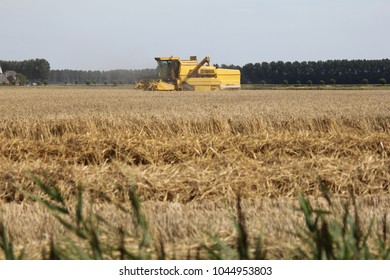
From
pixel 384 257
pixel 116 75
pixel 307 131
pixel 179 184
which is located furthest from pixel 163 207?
pixel 116 75

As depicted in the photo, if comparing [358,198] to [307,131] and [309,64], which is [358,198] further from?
[309,64]

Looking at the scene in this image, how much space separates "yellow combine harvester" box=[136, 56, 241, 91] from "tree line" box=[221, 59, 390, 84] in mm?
44892

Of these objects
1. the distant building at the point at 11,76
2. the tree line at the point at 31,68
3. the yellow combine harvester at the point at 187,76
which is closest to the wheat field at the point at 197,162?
the yellow combine harvester at the point at 187,76

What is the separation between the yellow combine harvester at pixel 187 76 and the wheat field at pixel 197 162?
23.3m

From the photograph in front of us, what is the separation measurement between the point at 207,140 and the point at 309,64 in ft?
261

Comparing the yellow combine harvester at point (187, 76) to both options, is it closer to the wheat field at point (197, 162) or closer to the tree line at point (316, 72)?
the wheat field at point (197, 162)

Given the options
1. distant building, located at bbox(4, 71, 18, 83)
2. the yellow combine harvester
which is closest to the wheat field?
the yellow combine harvester

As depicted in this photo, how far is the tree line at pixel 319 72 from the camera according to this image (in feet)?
280

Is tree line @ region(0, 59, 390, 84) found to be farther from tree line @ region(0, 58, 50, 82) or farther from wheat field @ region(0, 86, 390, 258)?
wheat field @ region(0, 86, 390, 258)

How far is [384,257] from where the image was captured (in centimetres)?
263

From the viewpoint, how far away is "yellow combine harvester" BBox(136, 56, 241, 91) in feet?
127

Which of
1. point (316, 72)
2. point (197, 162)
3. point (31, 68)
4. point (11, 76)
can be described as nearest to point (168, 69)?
point (197, 162)

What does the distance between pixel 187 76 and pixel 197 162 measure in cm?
2873

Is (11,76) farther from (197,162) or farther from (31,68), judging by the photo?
(197,162)
